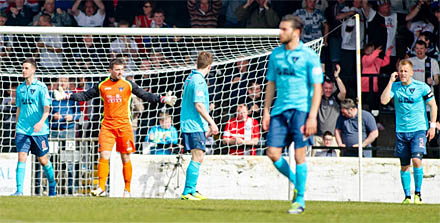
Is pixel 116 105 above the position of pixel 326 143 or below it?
above

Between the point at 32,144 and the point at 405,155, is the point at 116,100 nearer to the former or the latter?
the point at 32,144

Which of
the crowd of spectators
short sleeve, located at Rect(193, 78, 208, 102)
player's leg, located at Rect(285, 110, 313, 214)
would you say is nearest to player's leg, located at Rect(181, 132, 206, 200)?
short sleeve, located at Rect(193, 78, 208, 102)

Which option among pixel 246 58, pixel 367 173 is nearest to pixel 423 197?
pixel 367 173

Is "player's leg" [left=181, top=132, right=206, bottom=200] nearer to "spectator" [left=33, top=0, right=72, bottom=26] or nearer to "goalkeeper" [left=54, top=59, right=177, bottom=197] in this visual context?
"goalkeeper" [left=54, top=59, right=177, bottom=197]

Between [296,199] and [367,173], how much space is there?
20.3 ft

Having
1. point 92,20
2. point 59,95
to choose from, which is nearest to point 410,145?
point 59,95

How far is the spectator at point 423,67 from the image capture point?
1567 cm

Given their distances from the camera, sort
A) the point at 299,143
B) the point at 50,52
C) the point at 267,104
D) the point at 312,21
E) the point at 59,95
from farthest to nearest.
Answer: the point at 312,21, the point at 50,52, the point at 59,95, the point at 267,104, the point at 299,143

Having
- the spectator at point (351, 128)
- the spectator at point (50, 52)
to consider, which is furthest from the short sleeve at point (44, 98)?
the spectator at point (351, 128)

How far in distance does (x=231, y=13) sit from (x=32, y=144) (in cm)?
638

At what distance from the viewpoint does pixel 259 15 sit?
663 inches

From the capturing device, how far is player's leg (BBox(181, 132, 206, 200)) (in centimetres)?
1073

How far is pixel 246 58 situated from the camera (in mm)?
14125

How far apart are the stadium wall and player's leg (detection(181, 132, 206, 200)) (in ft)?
10.4
